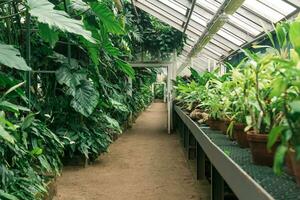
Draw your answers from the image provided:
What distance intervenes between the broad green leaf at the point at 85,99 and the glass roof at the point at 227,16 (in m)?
2.89

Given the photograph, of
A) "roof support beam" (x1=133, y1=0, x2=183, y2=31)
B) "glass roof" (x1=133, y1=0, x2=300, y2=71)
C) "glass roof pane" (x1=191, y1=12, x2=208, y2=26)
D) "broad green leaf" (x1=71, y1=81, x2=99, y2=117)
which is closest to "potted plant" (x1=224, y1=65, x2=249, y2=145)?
"broad green leaf" (x1=71, y1=81, x2=99, y2=117)

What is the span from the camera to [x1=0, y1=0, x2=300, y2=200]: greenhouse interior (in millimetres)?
1733

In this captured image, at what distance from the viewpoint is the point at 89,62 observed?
5.32 m

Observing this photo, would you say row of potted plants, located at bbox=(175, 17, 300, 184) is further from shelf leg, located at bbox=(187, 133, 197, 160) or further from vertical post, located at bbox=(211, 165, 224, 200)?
shelf leg, located at bbox=(187, 133, 197, 160)

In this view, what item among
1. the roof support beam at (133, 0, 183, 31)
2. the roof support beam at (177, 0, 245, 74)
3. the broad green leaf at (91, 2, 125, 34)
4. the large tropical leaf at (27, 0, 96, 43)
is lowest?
the large tropical leaf at (27, 0, 96, 43)

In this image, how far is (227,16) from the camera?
21.0 feet

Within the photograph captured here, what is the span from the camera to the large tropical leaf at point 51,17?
7.57ft

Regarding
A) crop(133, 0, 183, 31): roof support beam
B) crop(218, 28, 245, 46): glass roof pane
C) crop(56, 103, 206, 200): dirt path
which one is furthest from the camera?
crop(133, 0, 183, 31): roof support beam

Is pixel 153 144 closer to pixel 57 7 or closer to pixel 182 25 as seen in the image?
pixel 182 25

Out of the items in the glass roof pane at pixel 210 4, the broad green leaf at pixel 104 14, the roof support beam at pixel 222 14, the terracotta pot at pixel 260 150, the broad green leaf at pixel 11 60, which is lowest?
the terracotta pot at pixel 260 150

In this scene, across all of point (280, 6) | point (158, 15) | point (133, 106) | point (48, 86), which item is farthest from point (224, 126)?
point (133, 106)

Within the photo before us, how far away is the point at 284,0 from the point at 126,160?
3.32m

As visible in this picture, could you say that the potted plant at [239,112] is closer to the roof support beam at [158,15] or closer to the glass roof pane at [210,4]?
the glass roof pane at [210,4]

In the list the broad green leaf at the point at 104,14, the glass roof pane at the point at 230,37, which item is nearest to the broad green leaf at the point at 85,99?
the broad green leaf at the point at 104,14
